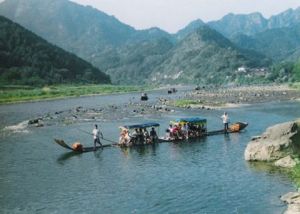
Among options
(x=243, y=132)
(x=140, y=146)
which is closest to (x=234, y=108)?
(x=243, y=132)

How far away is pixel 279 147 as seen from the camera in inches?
1802

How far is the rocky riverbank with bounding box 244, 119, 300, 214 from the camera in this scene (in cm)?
4519

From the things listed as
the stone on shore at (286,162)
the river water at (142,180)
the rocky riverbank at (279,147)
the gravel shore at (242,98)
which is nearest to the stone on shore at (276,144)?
the rocky riverbank at (279,147)

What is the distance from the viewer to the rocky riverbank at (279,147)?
45.2 meters

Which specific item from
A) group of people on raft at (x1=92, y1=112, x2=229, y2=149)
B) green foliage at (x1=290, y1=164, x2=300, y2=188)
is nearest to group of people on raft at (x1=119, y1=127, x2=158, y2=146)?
group of people on raft at (x1=92, y1=112, x2=229, y2=149)

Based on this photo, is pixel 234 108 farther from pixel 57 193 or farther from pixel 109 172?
pixel 57 193

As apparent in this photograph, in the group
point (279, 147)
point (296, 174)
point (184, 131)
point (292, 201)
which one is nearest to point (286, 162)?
point (279, 147)

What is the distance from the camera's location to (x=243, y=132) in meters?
70.2

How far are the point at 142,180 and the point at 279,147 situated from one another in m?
12.5

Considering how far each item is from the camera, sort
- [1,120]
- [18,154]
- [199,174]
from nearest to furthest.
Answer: [199,174] → [18,154] → [1,120]

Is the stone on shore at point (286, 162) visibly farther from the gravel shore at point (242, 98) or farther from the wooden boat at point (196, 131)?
the gravel shore at point (242, 98)

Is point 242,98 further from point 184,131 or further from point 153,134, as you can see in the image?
point 153,134

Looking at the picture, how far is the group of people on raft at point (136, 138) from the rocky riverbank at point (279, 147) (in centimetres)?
1659

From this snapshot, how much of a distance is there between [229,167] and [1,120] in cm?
6934
